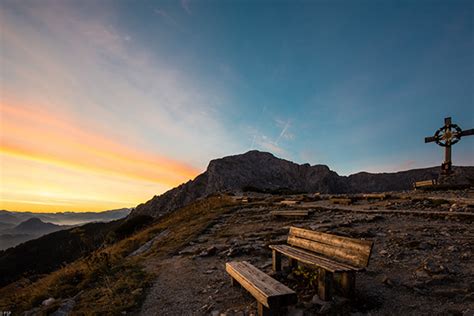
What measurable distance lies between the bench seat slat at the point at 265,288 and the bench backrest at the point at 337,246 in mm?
1529

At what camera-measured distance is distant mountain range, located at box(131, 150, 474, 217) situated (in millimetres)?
75938

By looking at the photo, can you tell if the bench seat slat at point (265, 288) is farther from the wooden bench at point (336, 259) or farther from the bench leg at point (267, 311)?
the wooden bench at point (336, 259)

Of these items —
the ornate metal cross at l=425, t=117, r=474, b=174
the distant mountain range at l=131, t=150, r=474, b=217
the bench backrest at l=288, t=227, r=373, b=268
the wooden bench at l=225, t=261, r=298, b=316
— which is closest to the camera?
the wooden bench at l=225, t=261, r=298, b=316

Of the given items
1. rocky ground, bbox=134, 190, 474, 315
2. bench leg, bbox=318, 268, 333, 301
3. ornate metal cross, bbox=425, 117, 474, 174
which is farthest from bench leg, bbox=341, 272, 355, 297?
ornate metal cross, bbox=425, 117, 474, 174

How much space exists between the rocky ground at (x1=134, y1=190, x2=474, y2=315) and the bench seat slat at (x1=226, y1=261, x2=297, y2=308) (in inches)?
23.9

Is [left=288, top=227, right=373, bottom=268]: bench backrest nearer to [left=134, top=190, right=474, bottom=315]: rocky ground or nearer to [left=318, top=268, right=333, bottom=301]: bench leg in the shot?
[left=318, top=268, right=333, bottom=301]: bench leg

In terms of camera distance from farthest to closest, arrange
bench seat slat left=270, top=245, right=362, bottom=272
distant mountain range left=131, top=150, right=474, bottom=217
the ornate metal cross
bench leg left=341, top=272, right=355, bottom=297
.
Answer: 1. distant mountain range left=131, top=150, right=474, bottom=217
2. the ornate metal cross
3. bench leg left=341, top=272, right=355, bottom=297
4. bench seat slat left=270, top=245, right=362, bottom=272

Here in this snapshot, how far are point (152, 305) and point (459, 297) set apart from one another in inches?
241

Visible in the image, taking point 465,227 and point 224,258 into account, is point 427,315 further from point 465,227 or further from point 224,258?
point 465,227

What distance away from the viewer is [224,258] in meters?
8.95

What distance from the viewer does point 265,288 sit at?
436 cm

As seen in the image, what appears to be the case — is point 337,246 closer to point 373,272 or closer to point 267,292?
point 373,272

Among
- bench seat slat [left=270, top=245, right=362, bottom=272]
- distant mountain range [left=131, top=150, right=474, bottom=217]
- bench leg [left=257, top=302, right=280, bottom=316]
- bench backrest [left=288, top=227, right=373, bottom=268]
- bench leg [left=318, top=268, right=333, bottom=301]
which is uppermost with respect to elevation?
distant mountain range [left=131, top=150, right=474, bottom=217]

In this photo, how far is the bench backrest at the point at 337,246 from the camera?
4746 millimetres
